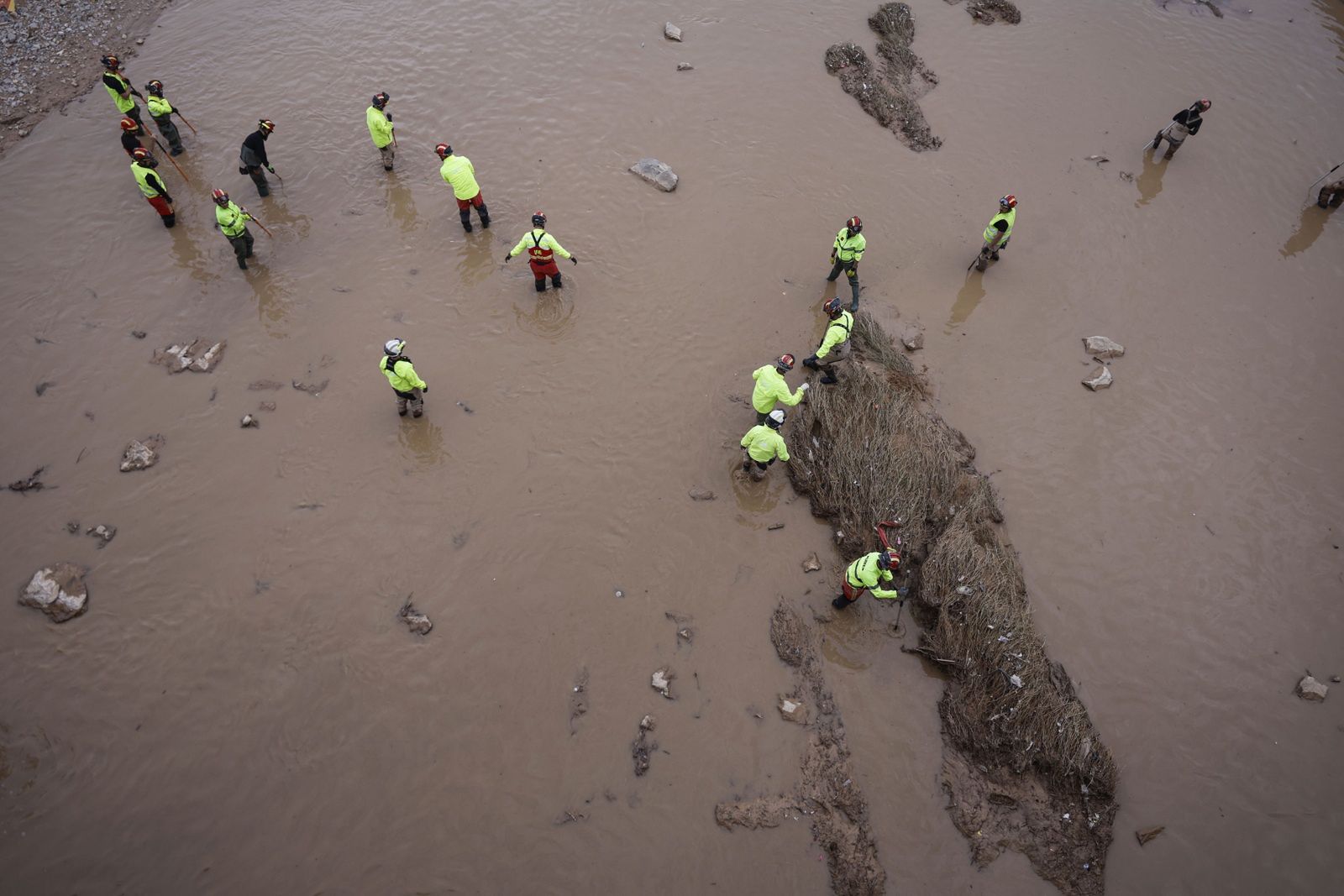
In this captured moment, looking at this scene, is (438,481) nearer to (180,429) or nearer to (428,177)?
(180,429)

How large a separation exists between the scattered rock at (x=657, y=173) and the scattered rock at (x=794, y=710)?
33.3 feet

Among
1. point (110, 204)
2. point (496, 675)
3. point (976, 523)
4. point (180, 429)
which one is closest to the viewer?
point (496, 675)

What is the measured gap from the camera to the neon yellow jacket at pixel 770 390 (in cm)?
933

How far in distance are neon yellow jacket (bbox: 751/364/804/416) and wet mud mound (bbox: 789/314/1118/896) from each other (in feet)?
3.17

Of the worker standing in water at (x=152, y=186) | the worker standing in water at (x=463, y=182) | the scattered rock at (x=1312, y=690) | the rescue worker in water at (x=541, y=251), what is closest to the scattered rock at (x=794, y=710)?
the scattered rock at (x=1312, y=690)

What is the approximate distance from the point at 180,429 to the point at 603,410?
6415 mm

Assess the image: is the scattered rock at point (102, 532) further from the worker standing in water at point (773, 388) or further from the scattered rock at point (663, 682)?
the worker standing in water at point (773, 388)

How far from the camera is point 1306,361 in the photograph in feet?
38.4

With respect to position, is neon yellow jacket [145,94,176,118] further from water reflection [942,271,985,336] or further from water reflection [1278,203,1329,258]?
water reflection [1278,203,1329,258]

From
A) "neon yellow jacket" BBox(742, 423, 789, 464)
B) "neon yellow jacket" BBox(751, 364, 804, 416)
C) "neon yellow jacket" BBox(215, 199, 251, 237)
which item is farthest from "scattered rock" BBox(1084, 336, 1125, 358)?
"neon yellow jacket" BBox(215, 199, 251, 237)

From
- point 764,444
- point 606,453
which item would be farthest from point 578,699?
point 764,444

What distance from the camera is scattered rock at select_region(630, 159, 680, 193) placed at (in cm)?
1365

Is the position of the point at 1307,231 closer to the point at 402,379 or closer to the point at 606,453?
the point at 606,453

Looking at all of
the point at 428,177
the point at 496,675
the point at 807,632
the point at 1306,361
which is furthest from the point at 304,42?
the point at 1306,361
